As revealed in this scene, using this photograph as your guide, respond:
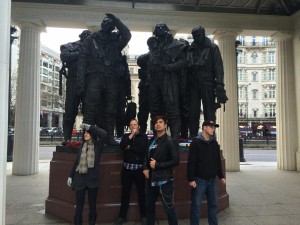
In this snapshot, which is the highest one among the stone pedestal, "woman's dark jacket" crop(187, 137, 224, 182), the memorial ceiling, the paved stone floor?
the memorial ceiling

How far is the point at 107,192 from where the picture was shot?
19.7ft

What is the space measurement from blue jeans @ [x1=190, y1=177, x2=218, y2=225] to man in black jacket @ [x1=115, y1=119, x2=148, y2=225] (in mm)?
1076

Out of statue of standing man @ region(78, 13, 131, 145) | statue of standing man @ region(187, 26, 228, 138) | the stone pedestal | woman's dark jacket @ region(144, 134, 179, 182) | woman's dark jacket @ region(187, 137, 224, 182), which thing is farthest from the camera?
statue of standing man @ region(187, 26, 228, 138)

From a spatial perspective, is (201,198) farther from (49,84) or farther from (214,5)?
(49,84)

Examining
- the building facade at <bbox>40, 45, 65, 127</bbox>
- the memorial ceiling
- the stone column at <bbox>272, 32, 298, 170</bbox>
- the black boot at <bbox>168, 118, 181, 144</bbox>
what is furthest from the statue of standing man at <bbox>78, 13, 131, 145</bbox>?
the building facade at <bbox>40, 45, 65, 127</bbox>

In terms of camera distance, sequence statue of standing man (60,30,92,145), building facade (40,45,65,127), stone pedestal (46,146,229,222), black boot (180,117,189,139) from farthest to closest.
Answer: building facade (40,45,65,127)
black boot (180,117,189,139)
statue of standing man (60,30,92,145)
stone pedestal (46,146,229,222)

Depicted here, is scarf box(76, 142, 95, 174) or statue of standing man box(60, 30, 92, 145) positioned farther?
statue of standing man box(60, 30, 92, 145)

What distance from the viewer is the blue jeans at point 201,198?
4777mm

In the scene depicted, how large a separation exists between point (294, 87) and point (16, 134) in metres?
12.0

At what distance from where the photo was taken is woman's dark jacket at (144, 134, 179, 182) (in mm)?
4488

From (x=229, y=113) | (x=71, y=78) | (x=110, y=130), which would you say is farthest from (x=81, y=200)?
(x=229, y=113)

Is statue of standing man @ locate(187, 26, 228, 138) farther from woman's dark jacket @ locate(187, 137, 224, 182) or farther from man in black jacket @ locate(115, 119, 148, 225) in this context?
woman's dark jacket @ locate(187, 137, 224, 182)

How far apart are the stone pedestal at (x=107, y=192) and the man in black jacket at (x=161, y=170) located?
144cm

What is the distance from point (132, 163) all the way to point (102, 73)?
221cm
